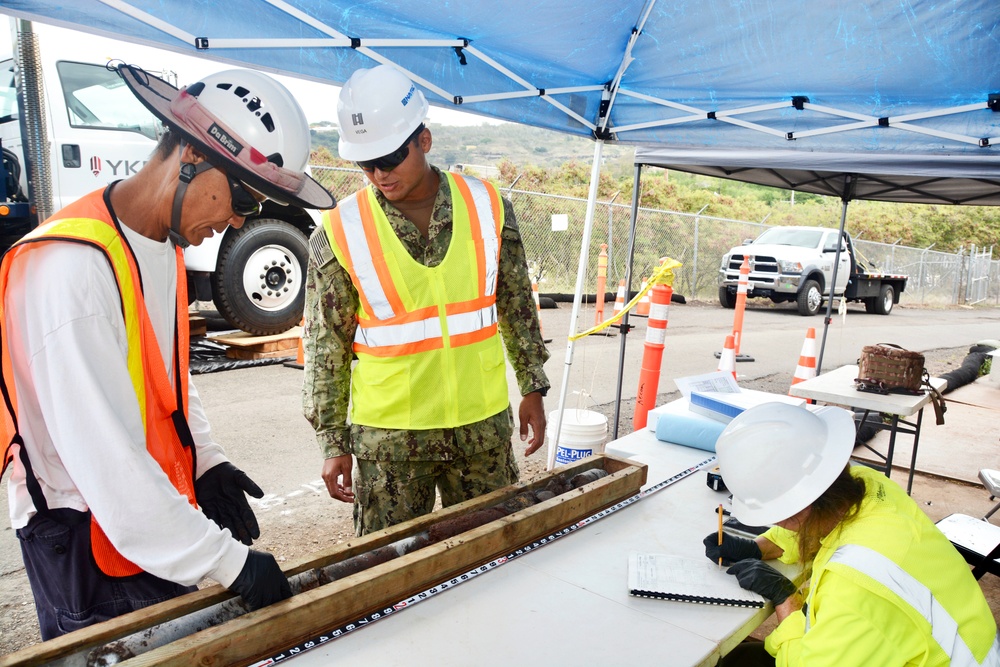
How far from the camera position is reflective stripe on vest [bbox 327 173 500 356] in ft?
7.47

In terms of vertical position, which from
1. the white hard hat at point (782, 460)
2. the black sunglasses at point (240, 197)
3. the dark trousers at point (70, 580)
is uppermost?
the black sunglasses at point (240, 197)

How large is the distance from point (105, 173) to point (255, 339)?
206cm

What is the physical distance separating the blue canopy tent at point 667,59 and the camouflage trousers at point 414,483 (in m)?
1.32

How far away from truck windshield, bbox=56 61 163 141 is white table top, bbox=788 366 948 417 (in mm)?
6079

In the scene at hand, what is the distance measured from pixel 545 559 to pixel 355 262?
113 cm

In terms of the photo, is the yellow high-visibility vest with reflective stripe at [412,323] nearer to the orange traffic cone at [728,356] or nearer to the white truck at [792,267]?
the orange traffic cone at [728,356]

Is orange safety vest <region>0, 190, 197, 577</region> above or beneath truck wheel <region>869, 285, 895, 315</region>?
above

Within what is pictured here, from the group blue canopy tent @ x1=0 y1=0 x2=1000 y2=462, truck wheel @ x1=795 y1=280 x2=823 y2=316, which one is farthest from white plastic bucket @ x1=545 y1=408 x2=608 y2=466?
truck wheel @ x1=795 y1=280 x2=823 y2=316

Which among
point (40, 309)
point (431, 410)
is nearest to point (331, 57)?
point (431, 410)

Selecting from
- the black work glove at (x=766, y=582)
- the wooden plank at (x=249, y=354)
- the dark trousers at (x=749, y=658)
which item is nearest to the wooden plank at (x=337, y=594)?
the black work glove at (x=766, y=582)

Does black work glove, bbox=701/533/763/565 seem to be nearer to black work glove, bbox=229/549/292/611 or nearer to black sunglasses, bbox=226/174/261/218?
black work glove, bbox=229/549/292/611

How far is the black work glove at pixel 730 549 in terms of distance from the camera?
2.00 m

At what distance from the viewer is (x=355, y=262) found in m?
2.27

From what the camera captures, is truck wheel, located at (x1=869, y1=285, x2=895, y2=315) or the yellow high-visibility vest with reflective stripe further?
truck wheel, located at (x1=869, y1=285, x2=895, y2=315)
